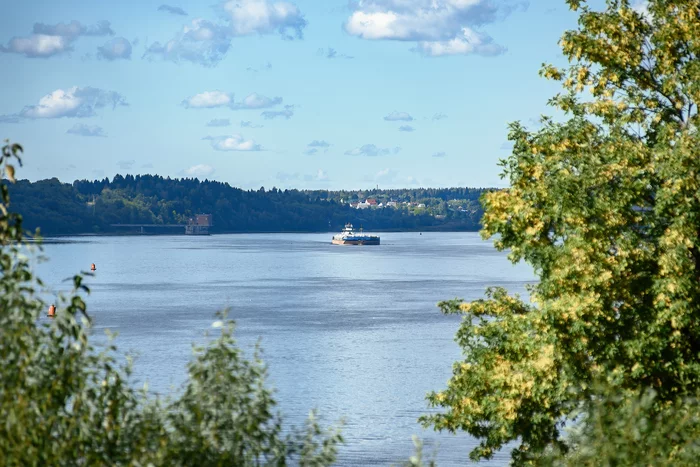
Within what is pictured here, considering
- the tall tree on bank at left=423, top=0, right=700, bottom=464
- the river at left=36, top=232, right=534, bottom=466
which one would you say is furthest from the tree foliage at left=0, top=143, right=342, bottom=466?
the river at left=36, top=232, right=534, bottom=466

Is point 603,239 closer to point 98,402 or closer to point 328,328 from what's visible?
point 98,402

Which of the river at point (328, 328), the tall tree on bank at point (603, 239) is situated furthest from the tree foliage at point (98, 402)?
the river at point (328, 328)

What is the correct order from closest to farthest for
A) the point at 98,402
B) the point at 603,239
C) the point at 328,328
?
the point at 98,402, the point at 603,239, the point at 328,328

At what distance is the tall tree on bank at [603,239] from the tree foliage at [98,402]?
965 cm

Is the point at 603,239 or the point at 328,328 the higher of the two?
the point at 603,239

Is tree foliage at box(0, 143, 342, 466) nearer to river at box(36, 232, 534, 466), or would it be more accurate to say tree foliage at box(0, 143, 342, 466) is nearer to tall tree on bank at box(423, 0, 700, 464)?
tall tree on bank at box(423, 0, 700, 464)

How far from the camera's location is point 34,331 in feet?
31.6

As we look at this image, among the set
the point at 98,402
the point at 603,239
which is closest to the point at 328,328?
the point at 603,239

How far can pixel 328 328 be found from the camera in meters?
73.1

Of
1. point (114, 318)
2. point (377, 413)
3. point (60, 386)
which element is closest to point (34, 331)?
point (60, 386)

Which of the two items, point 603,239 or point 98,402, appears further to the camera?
Result: point 603,239

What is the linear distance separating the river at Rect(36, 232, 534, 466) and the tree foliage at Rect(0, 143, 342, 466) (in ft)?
61.5

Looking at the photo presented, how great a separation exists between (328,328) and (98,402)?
63.5m

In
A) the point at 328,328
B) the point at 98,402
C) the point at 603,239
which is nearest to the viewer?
the point at 98,402
